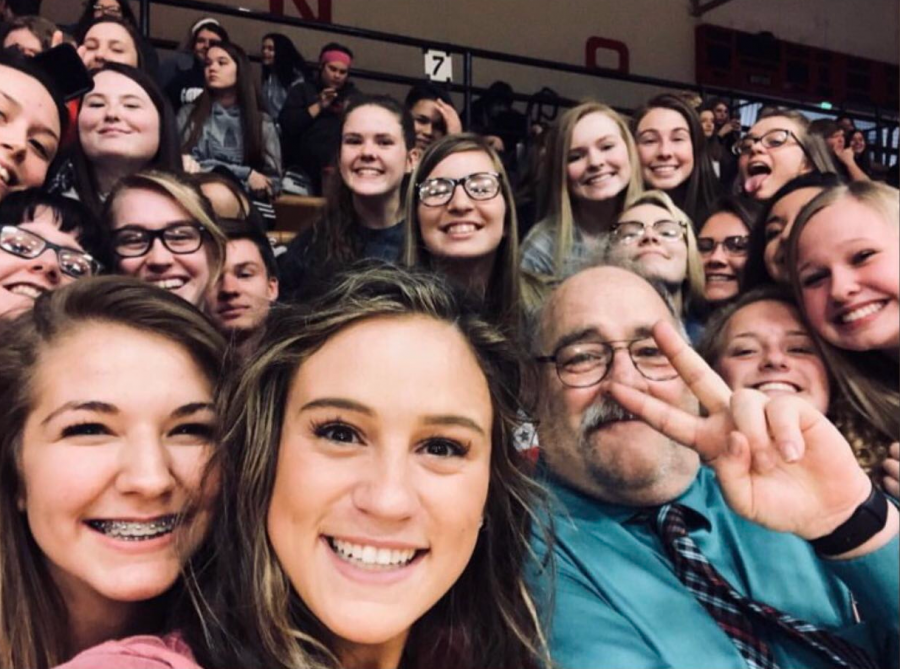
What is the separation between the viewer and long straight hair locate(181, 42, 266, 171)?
1516 mm

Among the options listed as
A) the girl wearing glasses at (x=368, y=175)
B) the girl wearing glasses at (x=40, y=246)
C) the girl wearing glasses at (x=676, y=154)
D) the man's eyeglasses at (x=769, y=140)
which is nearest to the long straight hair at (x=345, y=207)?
the girl wearing glasses at (x=368, y=175)

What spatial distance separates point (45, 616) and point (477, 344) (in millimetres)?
410

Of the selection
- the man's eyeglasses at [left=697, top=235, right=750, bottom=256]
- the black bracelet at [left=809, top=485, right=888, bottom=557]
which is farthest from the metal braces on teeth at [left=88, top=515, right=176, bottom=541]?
the man's eyeglasses at [left=697, top=235, right=750, bottom=256]

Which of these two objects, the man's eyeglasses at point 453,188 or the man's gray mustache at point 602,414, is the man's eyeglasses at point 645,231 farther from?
the man's gray mustache at point 602,414

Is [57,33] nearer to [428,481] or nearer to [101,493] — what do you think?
[101,493]

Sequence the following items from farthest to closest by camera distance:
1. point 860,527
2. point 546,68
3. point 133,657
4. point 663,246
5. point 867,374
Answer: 1. point 663,246
2. point 546,68
3. point 867,374
4. point 860,527
5. point 133,657

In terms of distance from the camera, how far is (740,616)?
2.46 feet

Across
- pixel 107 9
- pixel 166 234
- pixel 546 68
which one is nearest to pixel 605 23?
pixel 546 68

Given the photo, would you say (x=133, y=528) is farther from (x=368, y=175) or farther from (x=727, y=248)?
(x=368, y=175)

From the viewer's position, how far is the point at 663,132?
1324 mm

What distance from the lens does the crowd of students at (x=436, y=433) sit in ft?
1.99

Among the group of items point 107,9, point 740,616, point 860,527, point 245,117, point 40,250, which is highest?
point 107,9

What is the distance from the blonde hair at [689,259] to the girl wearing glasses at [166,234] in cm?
54

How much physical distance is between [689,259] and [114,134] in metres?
0.77
